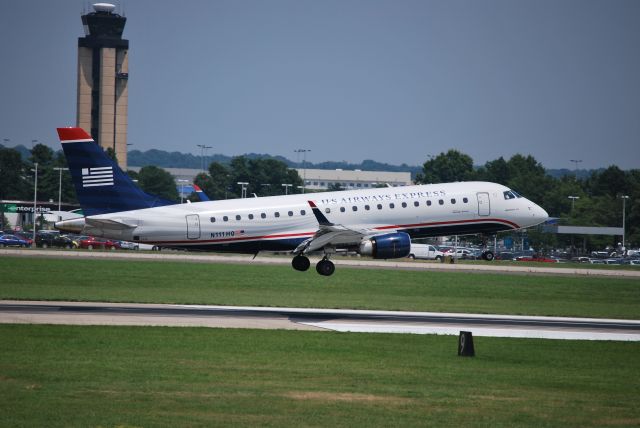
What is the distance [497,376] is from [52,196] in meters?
171

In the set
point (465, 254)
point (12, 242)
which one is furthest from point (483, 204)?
point (12, 242)

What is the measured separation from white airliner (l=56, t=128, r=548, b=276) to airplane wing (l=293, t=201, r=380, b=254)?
5 cm

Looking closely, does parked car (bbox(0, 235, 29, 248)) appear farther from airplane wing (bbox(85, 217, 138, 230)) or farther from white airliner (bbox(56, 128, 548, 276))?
airplane wing (bbox(85, 217, 138, 230))

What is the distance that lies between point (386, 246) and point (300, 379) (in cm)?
1929

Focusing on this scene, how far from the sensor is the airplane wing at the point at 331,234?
159 feet

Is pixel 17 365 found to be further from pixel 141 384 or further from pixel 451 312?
pixel 451 312

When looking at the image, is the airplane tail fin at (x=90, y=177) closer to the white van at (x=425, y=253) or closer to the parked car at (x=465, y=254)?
the white van at (x=425, y=253)

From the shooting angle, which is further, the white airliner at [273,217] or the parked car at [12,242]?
the parked car at [12,242]

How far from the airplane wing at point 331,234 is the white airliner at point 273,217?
0.05 metres

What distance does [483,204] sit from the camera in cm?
5428

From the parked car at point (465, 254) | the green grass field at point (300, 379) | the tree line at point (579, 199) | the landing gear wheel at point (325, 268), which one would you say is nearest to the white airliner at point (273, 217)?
the landing gear wheel at point (325, 268)

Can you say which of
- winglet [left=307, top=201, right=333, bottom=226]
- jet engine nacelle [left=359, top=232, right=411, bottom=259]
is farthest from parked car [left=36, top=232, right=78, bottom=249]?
jet engine nacelle [left=359, top=232, right=411, bottom=259]

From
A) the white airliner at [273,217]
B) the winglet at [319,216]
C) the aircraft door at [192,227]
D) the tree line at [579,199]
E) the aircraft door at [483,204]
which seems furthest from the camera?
the tree line at [579,199]

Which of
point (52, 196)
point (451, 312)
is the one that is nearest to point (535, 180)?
point (52, 196)
